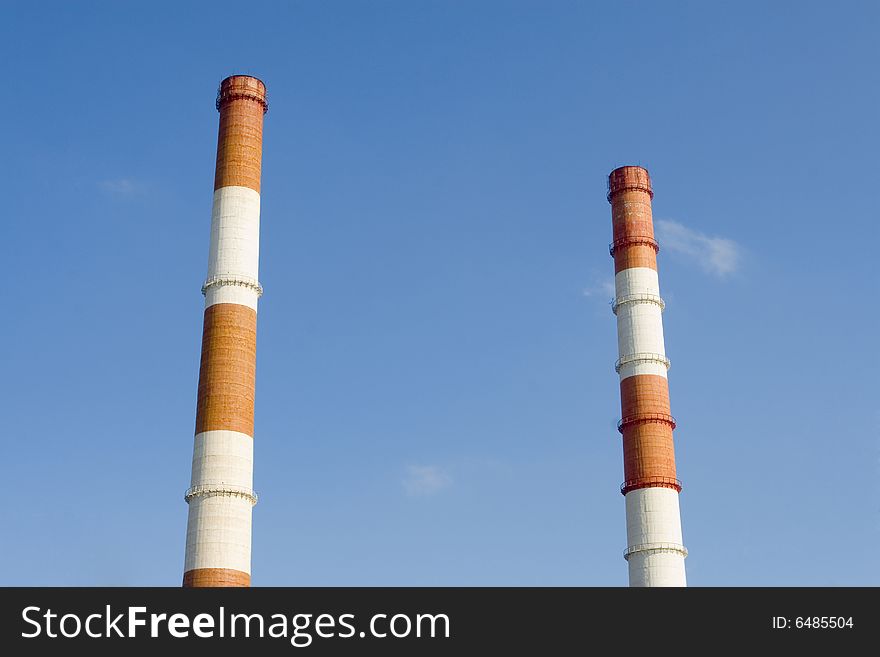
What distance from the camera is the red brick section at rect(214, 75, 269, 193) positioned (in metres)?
43.8

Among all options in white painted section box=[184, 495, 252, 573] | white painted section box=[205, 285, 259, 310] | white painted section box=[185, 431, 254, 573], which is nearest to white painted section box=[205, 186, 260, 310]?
white painted section box=[205, 285, 259, 310]

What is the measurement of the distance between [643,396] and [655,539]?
19.7 ft

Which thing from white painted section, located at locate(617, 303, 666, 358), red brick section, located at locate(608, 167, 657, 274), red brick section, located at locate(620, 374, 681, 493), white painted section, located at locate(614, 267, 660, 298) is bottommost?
red brick section, located at locate(620, 374, 681, 493)

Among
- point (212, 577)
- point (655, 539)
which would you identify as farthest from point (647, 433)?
point (212, 577)

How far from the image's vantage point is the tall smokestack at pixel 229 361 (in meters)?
38.1

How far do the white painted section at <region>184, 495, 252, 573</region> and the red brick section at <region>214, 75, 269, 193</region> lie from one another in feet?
41.9

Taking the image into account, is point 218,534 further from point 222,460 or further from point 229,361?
point 229,361

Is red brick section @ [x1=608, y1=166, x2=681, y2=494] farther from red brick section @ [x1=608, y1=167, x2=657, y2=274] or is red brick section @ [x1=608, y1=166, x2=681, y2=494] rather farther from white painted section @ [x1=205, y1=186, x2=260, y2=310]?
white painted section @ [x1=205, y1=186, x2=260, y2=310]

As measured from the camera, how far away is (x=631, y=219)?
49.7 meters

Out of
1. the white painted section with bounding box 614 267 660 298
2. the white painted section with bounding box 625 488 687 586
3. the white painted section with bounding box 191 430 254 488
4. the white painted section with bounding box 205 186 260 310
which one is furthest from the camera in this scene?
the white painted section with bounding box 614 267 660 298

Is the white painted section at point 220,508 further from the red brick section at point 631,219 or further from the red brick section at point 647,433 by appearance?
the red brick section at point 631,219
